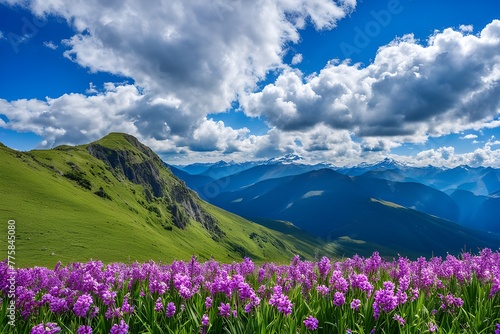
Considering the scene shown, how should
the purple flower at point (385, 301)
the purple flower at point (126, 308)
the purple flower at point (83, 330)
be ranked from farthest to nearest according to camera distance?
1. the purple flower at point (126, 308)
2. the purple flower at point (385, 301)
3. the purple flower at point (83, 330)

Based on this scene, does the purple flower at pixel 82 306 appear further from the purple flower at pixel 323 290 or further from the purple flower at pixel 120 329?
the purple flower at pixel 323 290

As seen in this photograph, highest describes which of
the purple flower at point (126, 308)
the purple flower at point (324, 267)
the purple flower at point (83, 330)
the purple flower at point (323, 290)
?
the purple flower at point (324, 267)

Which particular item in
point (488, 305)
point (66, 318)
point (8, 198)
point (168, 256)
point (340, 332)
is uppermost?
point (488, 305)

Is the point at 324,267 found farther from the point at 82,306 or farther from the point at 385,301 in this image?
the point at 82,306

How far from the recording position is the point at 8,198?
117 m

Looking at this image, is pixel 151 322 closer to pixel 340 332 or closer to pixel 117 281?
pixel 117 281

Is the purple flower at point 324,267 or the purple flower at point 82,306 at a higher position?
the purple flower at point 324,267

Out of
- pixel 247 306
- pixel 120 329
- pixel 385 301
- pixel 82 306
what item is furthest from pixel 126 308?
pixel 385 301

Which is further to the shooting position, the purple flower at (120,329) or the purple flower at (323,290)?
the purple flower at (323,290)

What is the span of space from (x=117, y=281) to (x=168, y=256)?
12990cm

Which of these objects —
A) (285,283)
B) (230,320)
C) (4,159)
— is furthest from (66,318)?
(4,159)

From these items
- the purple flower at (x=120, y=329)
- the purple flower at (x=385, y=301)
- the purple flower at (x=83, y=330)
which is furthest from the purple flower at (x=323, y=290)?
the purple flower at (x=83, y=330)

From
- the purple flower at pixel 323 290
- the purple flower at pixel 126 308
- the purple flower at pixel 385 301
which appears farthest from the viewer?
the purple flower at pixel 323 290

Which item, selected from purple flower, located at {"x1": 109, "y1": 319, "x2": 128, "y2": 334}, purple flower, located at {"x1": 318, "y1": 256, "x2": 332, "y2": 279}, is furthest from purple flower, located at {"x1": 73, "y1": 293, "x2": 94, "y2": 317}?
purple flower, located at {"x1": 318, "y1": 256, "x2": 332, "y2": 279}
